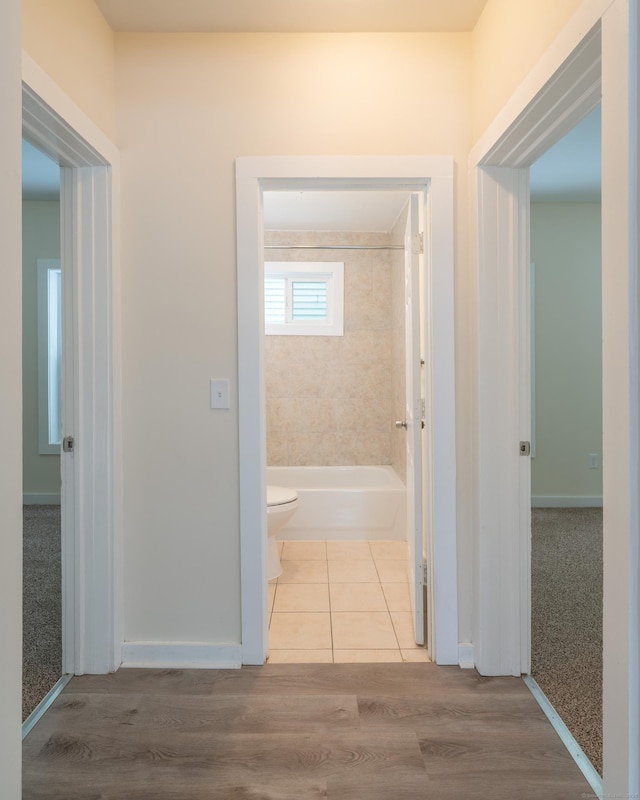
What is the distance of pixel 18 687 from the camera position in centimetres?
96

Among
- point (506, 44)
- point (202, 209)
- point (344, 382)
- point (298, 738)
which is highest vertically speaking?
point (506, 44)

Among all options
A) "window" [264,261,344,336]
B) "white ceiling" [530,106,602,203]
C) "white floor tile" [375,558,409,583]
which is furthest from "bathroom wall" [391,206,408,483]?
"white ceiling" [530,106,602,203]

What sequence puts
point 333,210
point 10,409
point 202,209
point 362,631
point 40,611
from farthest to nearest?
point 333,210 → point 40,611 → point 362,631 → point 202,209 → point 10,409

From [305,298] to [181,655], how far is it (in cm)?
333

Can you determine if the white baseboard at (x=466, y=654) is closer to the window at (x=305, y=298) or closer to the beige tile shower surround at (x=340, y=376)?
the beige tile shower surround at (x=340, y=376)

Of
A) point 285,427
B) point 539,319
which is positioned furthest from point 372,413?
point 539,319

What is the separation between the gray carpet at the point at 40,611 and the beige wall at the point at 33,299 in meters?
0.68

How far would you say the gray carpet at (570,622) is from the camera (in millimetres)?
2082

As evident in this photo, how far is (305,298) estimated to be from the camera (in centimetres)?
515

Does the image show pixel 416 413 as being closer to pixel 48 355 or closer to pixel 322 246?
pixel 322 246

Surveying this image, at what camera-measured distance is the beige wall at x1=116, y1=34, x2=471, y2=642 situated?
2385 millimetres

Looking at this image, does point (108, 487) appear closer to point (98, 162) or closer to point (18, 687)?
point (98, 162)

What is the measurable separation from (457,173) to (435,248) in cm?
31

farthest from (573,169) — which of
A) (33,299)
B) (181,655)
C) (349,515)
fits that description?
(33,299)
